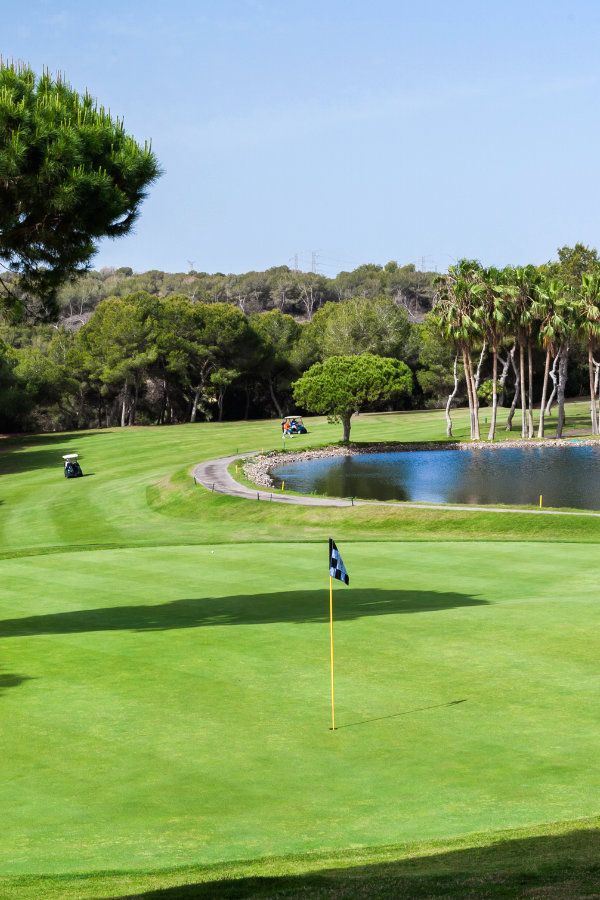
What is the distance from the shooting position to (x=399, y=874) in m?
9.05

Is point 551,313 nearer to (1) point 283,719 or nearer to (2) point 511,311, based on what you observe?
(2) point 511,311

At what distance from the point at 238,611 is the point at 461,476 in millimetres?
43514

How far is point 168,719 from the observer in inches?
552

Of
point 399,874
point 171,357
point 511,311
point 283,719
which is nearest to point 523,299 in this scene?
point 511,311

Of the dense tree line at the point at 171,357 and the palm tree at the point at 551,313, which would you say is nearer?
the palm tree at the point at 551,313

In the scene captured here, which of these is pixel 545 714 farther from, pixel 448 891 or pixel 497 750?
pixel 448 891

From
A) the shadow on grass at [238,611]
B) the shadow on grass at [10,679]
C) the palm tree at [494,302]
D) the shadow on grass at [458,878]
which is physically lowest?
the shadow on grass at [238,611]

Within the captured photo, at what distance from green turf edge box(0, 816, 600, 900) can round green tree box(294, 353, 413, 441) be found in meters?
68.5

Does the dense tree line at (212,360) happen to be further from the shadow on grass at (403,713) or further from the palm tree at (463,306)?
the shadow on grass at (403,713)

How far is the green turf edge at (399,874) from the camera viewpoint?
8.53 meters

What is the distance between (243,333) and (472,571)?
304 feet

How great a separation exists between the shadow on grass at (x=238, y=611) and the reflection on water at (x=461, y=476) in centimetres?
2843

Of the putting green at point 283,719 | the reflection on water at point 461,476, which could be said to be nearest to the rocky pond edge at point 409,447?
the reflection on water at point 461,476

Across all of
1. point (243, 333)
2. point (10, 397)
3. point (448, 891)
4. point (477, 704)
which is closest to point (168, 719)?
point (477, 704)
